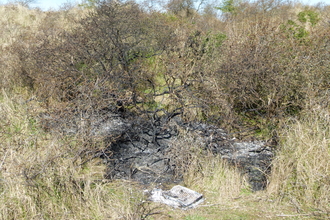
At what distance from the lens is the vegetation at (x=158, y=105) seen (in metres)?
4.65

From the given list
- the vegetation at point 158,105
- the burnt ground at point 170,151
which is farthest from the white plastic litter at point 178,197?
the burnt ground at point 170,151

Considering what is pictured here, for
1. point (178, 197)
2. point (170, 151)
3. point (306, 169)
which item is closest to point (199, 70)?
point (170, 151)

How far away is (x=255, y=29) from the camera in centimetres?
842

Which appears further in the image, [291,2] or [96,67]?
[291,2]

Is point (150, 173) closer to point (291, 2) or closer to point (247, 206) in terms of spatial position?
point (247, 206)

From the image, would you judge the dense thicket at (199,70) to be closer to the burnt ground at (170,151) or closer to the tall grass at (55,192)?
the burnt ground at (170,151)

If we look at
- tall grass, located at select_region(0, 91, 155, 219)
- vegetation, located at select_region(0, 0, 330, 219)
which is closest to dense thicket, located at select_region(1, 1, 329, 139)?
vegetation, located at select_region(0, 0, 330, 219)

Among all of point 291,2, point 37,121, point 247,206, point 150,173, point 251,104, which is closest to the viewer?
point 247,206

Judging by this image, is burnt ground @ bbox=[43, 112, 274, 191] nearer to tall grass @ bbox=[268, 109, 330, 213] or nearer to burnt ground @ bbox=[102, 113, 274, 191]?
burnt ground @ bbox=[102, 113, 274, 191]

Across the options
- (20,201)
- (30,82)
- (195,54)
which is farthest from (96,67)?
(20,201)

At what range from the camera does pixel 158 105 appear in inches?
346

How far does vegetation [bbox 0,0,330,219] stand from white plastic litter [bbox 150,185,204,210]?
163 mm

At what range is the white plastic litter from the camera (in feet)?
16.1

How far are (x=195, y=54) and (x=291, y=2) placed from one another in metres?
12.3
